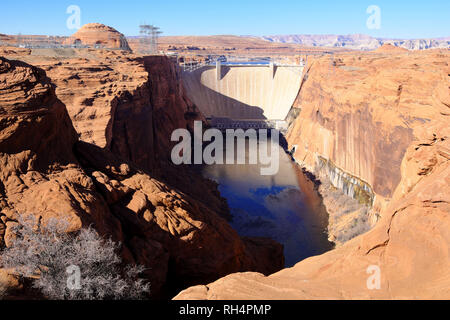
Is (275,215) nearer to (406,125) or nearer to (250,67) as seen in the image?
(406,125)

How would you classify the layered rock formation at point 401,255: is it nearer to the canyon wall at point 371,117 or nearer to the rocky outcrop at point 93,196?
the canyon wall at point 371,117

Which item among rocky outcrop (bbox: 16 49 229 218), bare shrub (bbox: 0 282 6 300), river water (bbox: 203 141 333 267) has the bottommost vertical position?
river water (bbox: 203 141 333 267)

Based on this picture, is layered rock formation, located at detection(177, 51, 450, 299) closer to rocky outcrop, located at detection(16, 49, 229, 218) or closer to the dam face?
rocky outcrop, located at detection(16, 49, 229, 218)

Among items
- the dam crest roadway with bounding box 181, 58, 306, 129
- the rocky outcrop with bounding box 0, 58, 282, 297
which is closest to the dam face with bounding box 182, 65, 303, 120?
the dam crest roadway with bounding box 181, 58, 306, 129

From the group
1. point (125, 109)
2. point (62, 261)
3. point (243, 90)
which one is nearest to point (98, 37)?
point (243, 90)

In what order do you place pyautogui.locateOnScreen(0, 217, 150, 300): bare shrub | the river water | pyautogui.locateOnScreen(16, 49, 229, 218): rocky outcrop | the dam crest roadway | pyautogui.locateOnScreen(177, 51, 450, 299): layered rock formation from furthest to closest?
the dam crest roadway → the river water → pyautogui.locateOnScreen(16, 49, 229, 218): rocky outcrop → pyautogui.locateOnScreen(0, 217, 150, 300): bare shrub → pyautogui.locateOnScreen(177, 51, 450, 299): layered rock formation

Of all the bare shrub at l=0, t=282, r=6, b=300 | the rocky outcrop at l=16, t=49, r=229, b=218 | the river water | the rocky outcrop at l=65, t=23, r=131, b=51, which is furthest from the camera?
the rocky outcrop at l=65, t=23, r=131, b=51

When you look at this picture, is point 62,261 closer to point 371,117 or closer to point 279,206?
point 279,206
